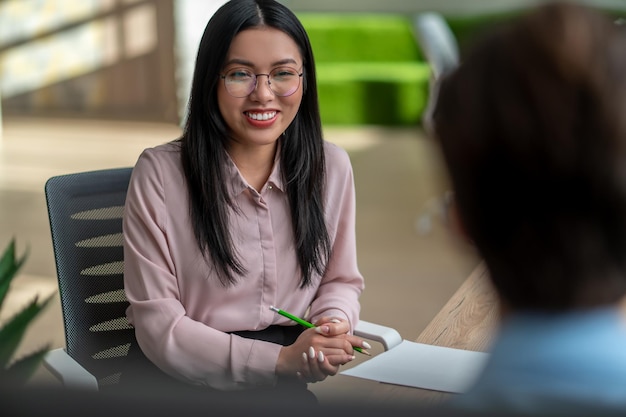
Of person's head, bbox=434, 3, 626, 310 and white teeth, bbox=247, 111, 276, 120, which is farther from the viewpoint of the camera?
white teeth, bbox=247, 111, 276, 120

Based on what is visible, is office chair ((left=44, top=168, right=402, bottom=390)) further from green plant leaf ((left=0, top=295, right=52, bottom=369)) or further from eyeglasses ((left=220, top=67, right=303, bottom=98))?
green plant leaf ((left=0, top=295, right=52, bottom=369))

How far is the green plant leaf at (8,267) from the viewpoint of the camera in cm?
68

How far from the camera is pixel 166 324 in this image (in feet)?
4.94

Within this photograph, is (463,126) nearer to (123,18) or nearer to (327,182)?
(327,182)

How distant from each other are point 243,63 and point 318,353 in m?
0.49

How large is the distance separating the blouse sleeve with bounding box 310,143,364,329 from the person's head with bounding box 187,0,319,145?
0.16 m

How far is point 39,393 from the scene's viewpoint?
455 mm

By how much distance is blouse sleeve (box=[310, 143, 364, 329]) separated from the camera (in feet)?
5.57

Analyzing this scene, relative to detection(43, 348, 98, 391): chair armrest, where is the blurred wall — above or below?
below

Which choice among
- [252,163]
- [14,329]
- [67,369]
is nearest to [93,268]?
[67,369]

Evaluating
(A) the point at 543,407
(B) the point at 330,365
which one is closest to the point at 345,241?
(B) the point at 330,365

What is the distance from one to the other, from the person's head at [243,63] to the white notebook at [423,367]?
42 cm

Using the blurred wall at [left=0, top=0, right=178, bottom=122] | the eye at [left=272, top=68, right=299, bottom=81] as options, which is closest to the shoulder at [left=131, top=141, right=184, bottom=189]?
the eye at [left=272, top=68, right=299, bottom=81]

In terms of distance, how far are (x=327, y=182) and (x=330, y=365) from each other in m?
0.38
